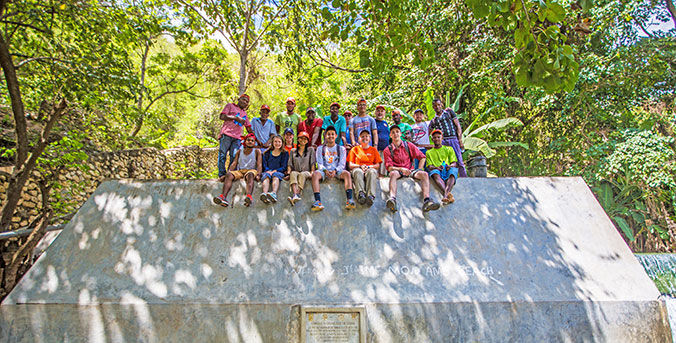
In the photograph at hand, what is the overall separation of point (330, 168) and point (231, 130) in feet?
6.61

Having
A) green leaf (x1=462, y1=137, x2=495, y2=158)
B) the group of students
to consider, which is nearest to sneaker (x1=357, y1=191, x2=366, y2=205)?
the group of students

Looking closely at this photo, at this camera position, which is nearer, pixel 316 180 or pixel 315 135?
pixel 316 180

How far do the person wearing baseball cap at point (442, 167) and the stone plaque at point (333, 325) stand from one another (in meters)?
2.03

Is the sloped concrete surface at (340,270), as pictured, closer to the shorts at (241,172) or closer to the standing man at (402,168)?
the standing man at (402,168)

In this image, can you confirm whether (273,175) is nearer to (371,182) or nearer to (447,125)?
(371,182)

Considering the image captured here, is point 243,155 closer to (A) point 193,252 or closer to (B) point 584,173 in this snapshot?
(A) point 193,252

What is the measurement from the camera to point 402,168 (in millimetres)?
4984

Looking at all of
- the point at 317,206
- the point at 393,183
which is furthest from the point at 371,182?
the point at 317,206

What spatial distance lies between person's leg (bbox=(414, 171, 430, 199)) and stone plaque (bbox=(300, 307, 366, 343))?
72.4 inches

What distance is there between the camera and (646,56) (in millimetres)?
11125

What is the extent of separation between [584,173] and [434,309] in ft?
37.9

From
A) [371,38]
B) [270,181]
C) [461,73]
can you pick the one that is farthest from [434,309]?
[461,73]

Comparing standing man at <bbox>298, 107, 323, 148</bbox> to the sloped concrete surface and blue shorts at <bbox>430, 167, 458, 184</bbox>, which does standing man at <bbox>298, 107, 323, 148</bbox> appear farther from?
blue shorts at <bbox>430, 167, 458, 184</bbox>

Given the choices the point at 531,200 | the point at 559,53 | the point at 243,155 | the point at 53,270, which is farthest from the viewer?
the point at 243,155
